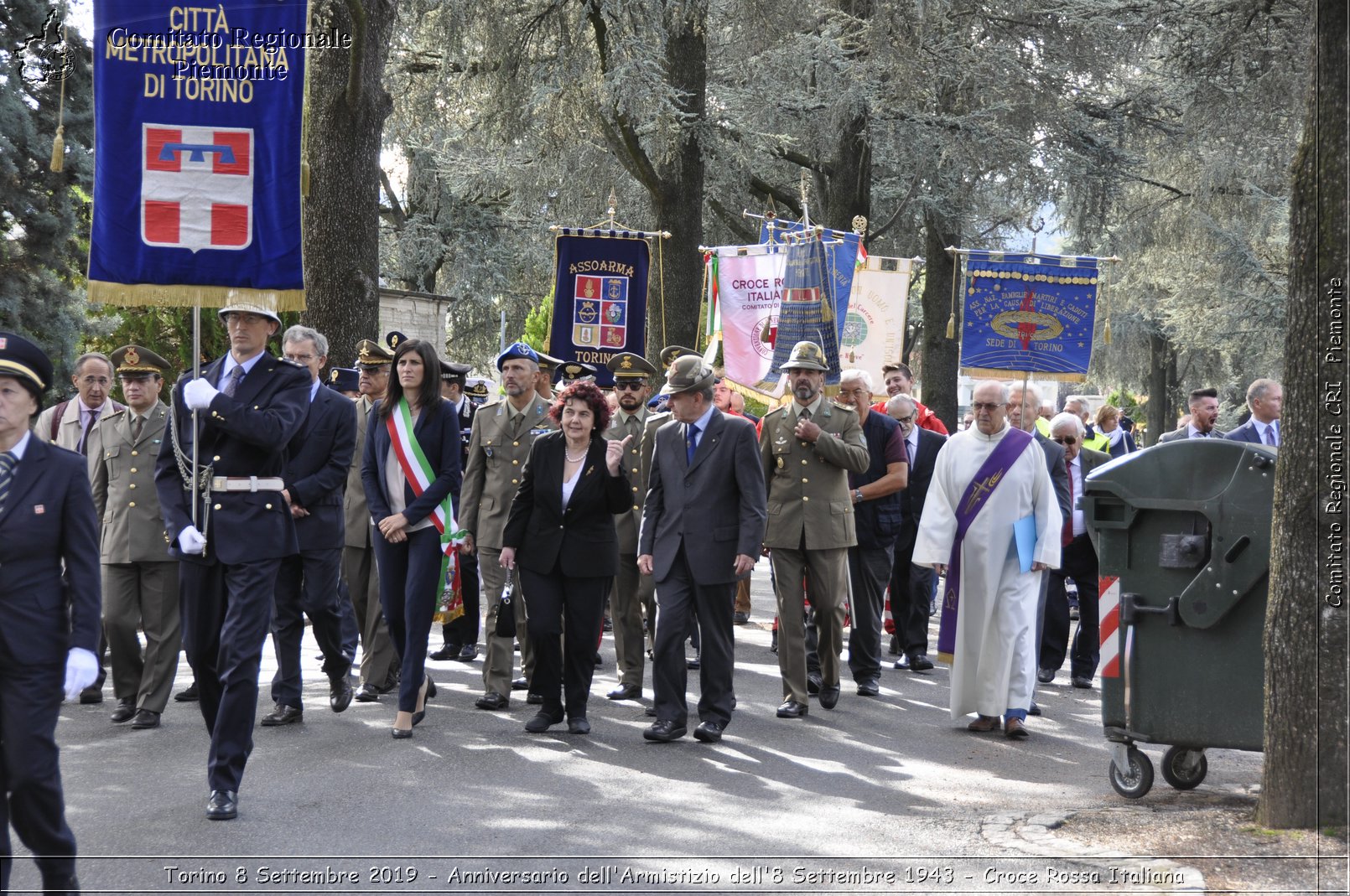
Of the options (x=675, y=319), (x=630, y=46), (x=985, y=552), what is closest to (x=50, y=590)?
(x=985, y=552)

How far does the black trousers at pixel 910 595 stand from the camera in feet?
39.3

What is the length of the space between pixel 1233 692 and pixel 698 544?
3.03 metres

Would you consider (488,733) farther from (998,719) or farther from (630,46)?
(630,46)

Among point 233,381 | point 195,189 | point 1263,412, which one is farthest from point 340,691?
point 1263,412

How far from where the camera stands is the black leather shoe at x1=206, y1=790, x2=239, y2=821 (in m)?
6.43

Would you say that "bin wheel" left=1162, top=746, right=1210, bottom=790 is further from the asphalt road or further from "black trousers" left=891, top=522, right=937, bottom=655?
"black trousers" left=891, top=522, right=937, bottom=655

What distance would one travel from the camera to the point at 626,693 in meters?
10.1

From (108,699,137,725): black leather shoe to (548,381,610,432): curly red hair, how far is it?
3.08 metres

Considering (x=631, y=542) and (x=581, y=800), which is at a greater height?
(x=631, y=542)

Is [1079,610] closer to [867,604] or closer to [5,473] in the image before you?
[867,604]

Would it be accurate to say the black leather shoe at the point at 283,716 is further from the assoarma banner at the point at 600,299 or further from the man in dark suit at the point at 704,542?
the assoarma banner at the point at 600,299

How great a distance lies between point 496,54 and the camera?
1708 cm

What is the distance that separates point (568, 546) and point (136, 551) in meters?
2.70

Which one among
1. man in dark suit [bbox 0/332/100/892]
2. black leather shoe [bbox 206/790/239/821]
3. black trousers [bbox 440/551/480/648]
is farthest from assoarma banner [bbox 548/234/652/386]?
man in dark suit [bbox 0/332/100/892]
